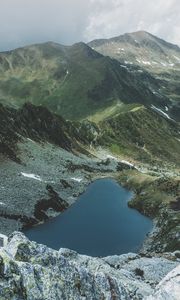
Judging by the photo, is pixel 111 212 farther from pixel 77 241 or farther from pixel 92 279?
pixel 92 279

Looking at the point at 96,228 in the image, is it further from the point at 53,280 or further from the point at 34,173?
the point at 53,280

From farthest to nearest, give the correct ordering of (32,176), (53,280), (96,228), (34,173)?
(34,173)
(32,176)
(96,228)
(53,280)

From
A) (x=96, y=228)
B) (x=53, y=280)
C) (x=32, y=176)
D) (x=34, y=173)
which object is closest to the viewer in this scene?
(x=53, y=280)

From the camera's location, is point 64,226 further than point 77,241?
Yes

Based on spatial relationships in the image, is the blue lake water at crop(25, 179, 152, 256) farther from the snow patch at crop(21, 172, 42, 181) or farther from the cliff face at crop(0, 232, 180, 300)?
the cliff face at crop(0, 232, 180, 300)

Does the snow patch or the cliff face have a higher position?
the cliff face

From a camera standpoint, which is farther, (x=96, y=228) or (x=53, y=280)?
(x=96, y=228)

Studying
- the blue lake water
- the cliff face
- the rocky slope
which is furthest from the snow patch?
the cliff face

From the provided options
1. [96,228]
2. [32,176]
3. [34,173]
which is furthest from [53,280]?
[34,173]

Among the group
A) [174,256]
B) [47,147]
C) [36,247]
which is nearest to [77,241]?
[174,256]
